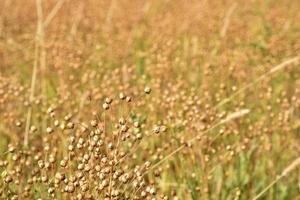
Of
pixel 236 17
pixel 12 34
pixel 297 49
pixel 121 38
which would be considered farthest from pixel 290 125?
pixel 12 34

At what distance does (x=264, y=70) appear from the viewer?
14.7 feet

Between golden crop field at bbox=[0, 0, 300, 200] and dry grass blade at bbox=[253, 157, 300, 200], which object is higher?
golden crop field at bbox=[0, 0, 300, 200]

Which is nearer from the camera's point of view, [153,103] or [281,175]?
[281,175]

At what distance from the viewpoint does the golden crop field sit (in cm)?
224

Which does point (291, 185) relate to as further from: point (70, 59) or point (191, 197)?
point (70, 59)

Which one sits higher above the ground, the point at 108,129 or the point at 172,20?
the point at 172,20

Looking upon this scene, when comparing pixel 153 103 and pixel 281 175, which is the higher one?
pixel 153 103

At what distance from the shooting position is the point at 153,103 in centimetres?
355

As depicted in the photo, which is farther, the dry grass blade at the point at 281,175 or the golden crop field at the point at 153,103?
the dry grass blade at the point at 281,175

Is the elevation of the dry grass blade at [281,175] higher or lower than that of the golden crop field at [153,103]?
lower

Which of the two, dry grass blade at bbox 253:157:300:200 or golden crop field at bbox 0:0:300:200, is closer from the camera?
golden crop field at bbox 0:0:300:200

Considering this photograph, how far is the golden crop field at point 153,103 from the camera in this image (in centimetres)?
224

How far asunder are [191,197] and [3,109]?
5.20ft

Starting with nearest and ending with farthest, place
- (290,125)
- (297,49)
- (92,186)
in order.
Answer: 1. (92,186)
2. (290,125)
3. (297,49)
